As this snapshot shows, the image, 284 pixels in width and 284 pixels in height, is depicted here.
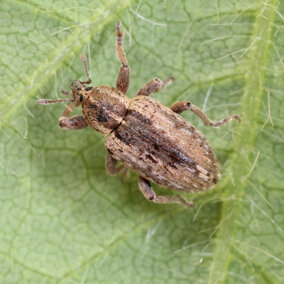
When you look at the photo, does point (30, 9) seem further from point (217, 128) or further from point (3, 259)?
point (3, 259)

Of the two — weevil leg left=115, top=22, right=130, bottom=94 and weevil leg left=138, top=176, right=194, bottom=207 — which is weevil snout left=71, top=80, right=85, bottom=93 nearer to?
weevil leg left=115, top=22, right=130, bottom=94

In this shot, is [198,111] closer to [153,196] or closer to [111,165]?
[153,196]

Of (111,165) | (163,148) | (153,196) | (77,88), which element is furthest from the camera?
(111,165)

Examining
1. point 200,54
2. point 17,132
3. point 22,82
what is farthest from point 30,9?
point 200,54

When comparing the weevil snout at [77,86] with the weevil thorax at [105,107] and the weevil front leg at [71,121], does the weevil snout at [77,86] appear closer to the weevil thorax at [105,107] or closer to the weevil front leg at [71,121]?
the weevil thorax at [105,107]

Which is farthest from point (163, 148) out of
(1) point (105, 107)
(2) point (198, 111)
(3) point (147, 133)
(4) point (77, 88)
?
(4) point (77, 88)

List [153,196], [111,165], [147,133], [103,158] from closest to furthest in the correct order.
Answer: [147,133], [153,196], [111,165], [103,158]

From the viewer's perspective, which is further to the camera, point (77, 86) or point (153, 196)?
point (77, 86)
